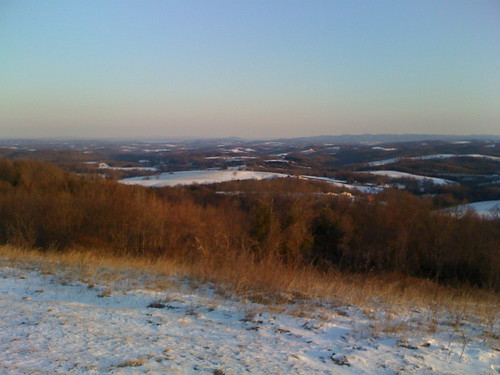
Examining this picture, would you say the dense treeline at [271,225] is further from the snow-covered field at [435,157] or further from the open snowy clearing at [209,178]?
the snow-covered field at [435,157]

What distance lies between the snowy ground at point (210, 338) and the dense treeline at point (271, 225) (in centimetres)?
1426

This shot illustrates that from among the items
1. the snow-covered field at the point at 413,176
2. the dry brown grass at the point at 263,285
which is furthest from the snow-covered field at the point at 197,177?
the dry brown grass at the point at 263,285

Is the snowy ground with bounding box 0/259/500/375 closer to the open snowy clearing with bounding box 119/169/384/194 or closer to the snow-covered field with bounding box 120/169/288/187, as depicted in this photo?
the open snowy clearing with bounding box 119/169/384/194

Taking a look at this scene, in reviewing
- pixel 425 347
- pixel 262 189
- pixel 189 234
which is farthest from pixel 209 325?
pixel 262 189

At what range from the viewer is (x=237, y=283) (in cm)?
607

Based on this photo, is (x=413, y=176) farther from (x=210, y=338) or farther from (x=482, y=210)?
(x=210, y=338)

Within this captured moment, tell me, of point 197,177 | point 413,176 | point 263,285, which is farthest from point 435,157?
point 263,285

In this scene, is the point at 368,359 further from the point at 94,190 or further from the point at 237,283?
the point at 94,190

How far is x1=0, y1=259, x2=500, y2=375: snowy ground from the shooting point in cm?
316

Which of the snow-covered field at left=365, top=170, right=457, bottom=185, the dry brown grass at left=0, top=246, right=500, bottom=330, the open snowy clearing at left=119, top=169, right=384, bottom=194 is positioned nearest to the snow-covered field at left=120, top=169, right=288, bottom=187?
the open snowy clearing at left=119, top=169, right=384, bottom=194

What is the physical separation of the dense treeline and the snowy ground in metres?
14.3

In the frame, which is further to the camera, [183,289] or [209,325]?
[183,289]

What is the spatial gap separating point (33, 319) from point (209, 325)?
2.16m

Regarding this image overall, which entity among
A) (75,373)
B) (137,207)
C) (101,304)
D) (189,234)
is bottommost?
(189,234)
